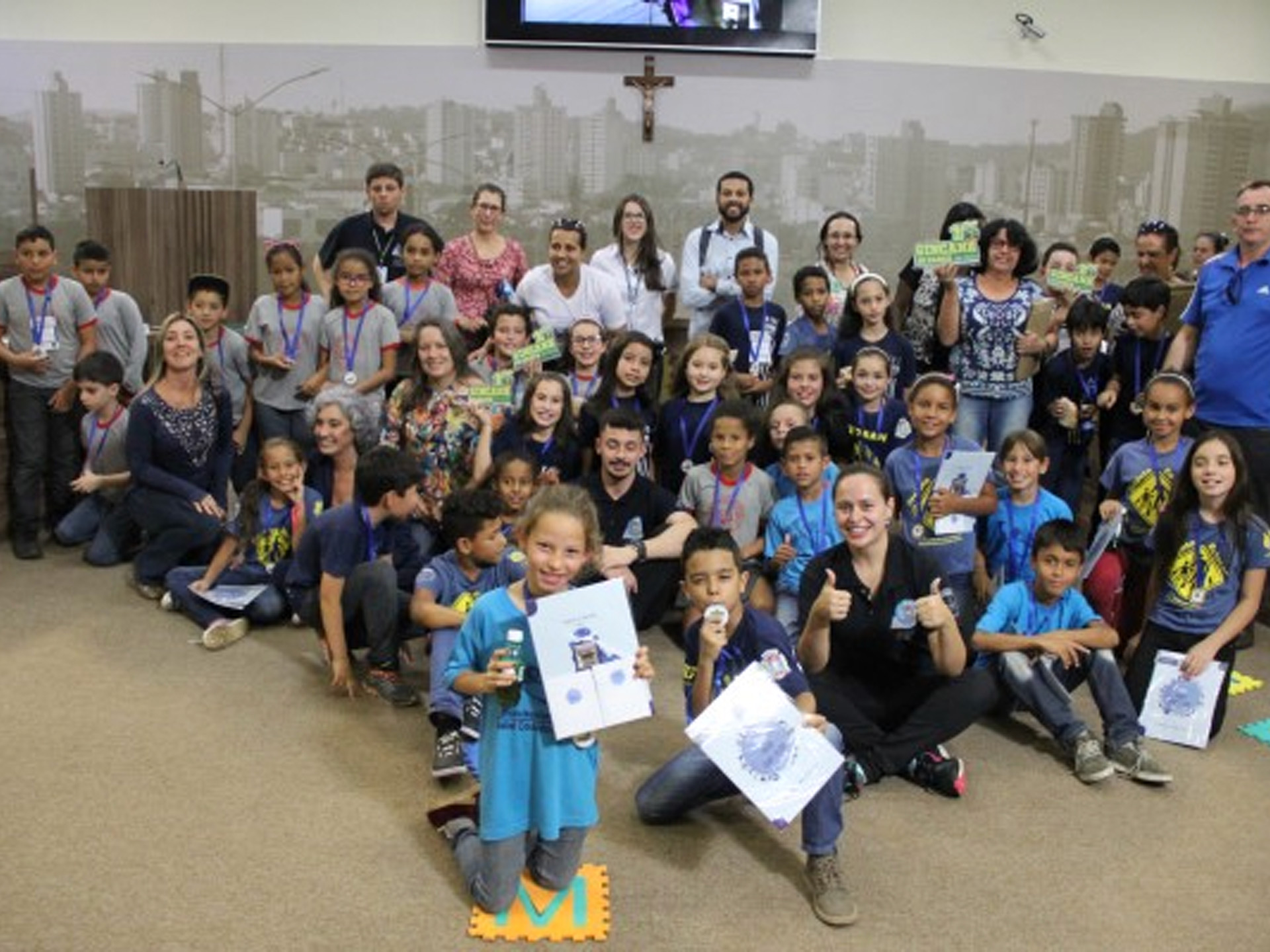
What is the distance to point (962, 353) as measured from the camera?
16.8ft

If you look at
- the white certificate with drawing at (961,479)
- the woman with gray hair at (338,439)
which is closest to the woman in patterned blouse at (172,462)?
the woman with gray hair at (338,439)

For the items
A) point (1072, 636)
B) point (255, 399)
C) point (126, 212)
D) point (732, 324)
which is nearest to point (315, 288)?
point (126, 212)

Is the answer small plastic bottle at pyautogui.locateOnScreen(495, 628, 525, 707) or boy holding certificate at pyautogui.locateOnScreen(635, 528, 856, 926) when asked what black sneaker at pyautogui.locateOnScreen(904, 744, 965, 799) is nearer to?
boy holding certificate at pyautogui.locateOnScreen(635, 528, 856, 926)

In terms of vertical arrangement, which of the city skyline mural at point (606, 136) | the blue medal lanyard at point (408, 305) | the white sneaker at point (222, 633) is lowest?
the white sneaker at point (222, 633)

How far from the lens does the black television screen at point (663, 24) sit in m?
7.79

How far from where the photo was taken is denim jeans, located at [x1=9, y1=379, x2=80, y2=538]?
5.50 meters

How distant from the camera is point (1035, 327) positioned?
525 centimetres

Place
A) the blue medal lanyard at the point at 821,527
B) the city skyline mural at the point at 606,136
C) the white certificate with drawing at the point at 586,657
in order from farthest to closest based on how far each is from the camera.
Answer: the city skyline mural at the point at 606,136 < the blue medal lanyard at the point at 821,527 < the white certificate with drawing at the point at 586,657

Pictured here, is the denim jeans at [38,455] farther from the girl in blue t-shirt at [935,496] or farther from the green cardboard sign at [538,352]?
the girl in blue t-shirt at [935,496]

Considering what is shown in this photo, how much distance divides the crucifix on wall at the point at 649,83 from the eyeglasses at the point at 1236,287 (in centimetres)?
423

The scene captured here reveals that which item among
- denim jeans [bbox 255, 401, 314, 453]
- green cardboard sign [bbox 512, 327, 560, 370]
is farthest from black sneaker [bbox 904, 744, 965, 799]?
denim jeans [bbox 255, 401, 314, 453]

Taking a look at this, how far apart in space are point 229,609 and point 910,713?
2.57 meters

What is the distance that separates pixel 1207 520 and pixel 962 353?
4.60 feet

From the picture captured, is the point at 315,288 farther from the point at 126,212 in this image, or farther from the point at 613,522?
the point at 613,522
